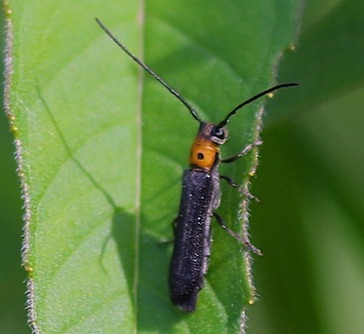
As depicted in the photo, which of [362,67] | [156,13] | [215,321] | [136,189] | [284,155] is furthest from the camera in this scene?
[284,155]

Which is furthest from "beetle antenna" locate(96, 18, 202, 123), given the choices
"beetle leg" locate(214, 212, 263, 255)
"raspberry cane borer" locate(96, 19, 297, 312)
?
"beetle leg" locate(214, 212, 263, 255)

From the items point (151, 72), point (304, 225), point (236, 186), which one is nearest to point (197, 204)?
point (236, 186)

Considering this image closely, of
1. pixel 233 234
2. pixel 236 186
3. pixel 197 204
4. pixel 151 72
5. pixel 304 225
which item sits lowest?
pixel 304 225

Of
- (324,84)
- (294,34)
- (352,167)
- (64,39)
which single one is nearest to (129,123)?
(64,39)

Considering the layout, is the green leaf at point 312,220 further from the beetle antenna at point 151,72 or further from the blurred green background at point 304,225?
the beetle antenna at point 151,72

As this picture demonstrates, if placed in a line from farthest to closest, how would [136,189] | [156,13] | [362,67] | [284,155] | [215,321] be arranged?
[284,155] < [362,67] < [156,13] < [136,189] < [215,321]

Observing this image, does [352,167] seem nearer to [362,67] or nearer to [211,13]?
[362,67]

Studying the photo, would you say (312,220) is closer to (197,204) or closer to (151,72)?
(197,204)

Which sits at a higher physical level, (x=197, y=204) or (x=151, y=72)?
(x=151, y=72)
